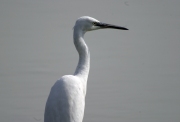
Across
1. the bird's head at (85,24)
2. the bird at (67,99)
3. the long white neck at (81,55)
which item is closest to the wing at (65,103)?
the bird at (67,99)

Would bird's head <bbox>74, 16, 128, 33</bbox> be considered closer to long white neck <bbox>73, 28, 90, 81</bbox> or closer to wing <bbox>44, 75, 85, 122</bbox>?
long white neck <bbox>73, 28, 90, 81</bbox>

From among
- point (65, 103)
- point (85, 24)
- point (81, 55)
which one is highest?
point (85, 24)

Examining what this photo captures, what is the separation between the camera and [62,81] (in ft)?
14.4

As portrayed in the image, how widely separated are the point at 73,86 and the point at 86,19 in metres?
0.72

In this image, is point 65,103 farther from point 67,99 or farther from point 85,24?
point 85,24

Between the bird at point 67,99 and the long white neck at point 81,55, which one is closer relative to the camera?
the bird at point 67,99

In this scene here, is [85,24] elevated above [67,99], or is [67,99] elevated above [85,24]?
[85,24]

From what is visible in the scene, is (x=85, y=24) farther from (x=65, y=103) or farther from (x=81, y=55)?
(x=65, y=103)

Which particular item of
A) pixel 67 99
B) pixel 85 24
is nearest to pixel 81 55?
pixel 85 24

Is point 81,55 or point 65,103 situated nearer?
point 65,103

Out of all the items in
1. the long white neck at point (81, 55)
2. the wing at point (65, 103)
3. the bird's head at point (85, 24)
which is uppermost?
the bird's head at point (85, 24)

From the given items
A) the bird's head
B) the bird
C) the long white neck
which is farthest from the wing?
the bird's head

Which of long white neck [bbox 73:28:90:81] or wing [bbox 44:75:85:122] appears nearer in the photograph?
wing [bbox 44:75:85:122]

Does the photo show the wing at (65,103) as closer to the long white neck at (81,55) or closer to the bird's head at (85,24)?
the long white neck at (81,55)
